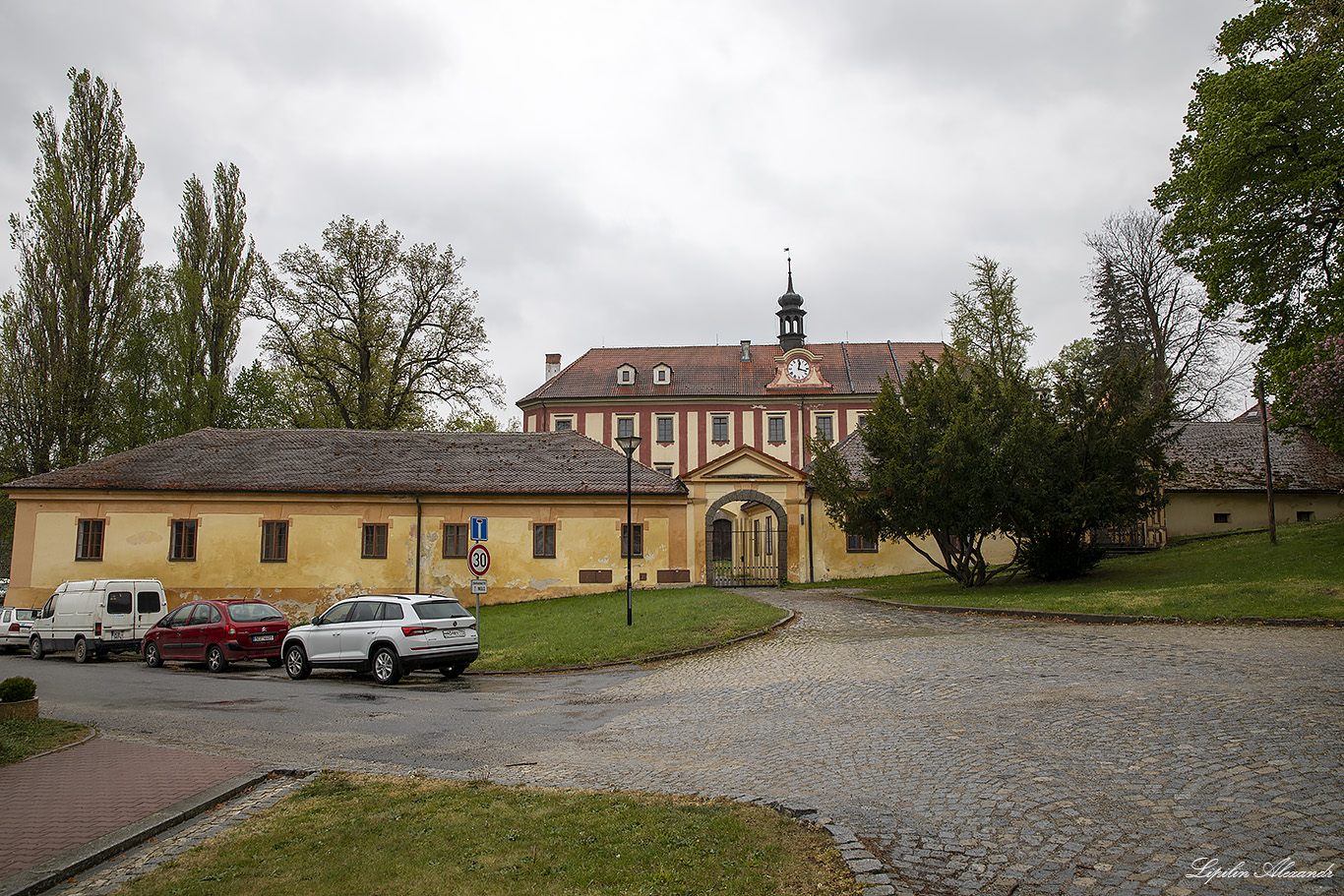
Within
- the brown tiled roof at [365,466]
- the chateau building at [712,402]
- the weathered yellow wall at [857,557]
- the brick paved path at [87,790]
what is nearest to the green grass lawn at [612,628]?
the brown tiled roof at [365,466]

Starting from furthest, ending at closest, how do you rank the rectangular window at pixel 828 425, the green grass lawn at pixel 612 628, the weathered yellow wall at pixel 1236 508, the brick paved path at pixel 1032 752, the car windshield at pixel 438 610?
the rectangular window at pixel 828 425
the weathered yellow wall at pixel 1236 508
the green grass lawn at pixel 612 628
the car windshield at pixel 438 610
the brick paved path at pixel 1032 752

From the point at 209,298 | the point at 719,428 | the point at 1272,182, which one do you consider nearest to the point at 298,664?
the point at 1272,182

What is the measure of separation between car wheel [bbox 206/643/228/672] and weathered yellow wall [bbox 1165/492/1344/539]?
3234 centimetres

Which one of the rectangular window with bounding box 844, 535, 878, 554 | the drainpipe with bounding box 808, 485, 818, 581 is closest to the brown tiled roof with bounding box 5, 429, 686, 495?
the drainpipe with bounding box 808, 485, 818, 581

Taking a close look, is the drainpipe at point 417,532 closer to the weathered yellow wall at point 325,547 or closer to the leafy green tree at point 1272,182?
the weathered yellow wall at point 325,547

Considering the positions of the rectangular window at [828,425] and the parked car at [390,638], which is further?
the rectangular window at [828,425]

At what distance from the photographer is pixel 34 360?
3962 cm

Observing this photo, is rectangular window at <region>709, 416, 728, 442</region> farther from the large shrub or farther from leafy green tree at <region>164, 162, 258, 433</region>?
the large shrub

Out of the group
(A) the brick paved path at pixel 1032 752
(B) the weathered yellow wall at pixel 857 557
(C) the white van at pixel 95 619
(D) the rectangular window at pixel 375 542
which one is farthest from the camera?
(B) the weathered yellow wall at pixel 857 557

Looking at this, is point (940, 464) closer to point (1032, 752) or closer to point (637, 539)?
point (637, 539)

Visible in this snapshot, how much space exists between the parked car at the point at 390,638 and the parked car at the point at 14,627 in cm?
1487

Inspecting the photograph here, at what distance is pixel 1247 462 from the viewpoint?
115ft

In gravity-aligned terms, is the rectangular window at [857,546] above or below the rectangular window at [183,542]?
below

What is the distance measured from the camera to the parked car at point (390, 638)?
1614cm
